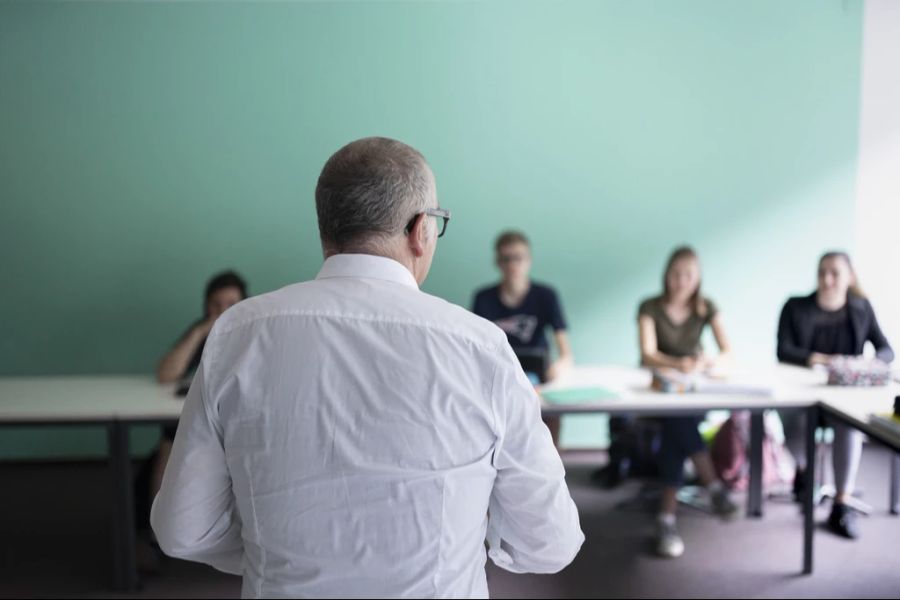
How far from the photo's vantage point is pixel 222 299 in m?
2.52

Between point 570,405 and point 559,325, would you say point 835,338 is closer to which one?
point 559,325

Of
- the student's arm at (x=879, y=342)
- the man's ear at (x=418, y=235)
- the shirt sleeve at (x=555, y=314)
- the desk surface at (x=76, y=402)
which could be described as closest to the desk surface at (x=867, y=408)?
the student's arm at (x=879, y=342)

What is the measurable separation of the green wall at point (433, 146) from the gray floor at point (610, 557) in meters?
0.33

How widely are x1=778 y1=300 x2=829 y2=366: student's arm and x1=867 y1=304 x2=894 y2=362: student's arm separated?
37 centimetres

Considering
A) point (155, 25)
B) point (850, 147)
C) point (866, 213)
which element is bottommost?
point (866, 213)

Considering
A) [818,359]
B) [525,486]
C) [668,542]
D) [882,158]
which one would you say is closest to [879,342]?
[818,359]

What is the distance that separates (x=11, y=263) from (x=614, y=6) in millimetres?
1488

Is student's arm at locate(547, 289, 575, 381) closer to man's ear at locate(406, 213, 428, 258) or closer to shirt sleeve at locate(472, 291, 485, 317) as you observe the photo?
shirt sleeve at locate(472, 291, 485, 317)

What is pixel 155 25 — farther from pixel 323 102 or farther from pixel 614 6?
pixel 614 6

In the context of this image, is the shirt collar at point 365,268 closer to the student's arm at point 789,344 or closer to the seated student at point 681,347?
the seated student at point 681,347

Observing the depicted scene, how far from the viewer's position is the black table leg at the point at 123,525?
7.22 feet

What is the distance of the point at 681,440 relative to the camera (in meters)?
2.70

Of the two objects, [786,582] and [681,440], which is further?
[681,440]

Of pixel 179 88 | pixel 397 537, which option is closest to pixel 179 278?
pixel 179 88
